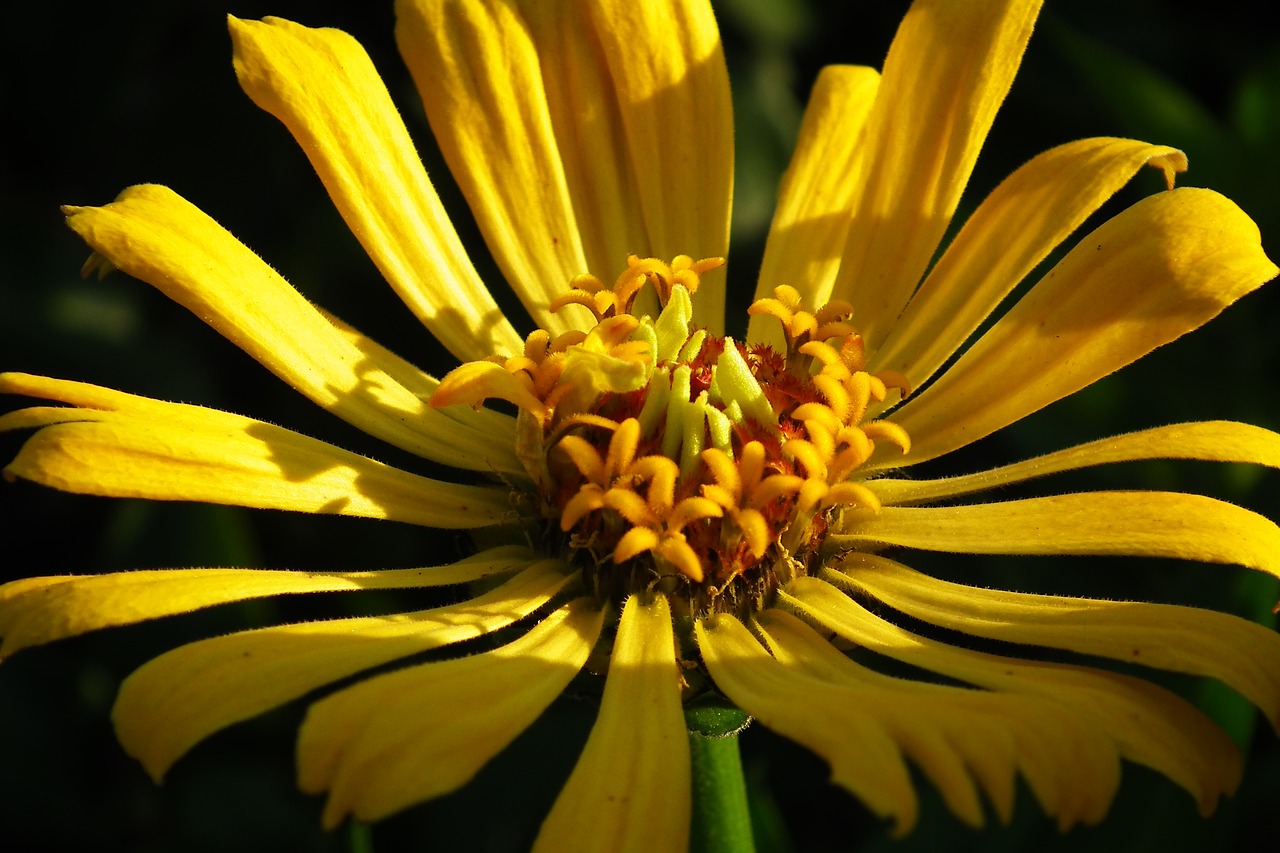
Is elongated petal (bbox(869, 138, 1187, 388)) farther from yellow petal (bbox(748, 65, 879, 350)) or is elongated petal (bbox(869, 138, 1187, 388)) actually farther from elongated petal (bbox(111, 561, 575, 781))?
elongated petal (bbox(111, 561, 575, 781))

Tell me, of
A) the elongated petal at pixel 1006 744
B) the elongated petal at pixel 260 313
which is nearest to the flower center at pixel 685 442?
the elongated petal at pixel 260 313

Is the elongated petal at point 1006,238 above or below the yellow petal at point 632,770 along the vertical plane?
above

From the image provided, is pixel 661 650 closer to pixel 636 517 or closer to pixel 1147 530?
pixel 636 517

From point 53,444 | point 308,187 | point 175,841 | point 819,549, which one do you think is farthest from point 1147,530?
point 308,187

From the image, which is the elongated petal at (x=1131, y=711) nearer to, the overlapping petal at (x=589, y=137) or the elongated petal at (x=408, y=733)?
the elongated petal at (x=408, y=733)

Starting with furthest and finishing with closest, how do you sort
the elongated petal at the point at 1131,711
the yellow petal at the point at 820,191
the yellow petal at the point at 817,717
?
the yellow petal at the point at 820,191 → the elongated petal at the point at 1131,711 → the yellow petal at the point at 817,717

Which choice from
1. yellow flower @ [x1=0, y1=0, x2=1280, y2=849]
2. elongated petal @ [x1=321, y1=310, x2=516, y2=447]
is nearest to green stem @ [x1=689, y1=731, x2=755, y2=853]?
yellow flower @ [x1=0, y1=0, x2=1280, y2=849]

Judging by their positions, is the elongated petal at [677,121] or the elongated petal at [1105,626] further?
the elongated petal at [677,121]
